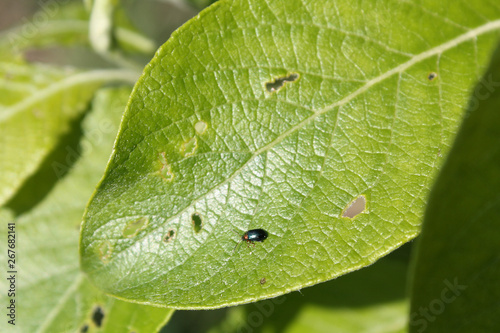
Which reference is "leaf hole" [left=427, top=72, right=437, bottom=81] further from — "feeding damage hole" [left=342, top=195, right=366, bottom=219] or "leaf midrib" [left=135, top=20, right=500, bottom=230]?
"feeding damage hole" [left=342, top=195, right=366, bottom=219]

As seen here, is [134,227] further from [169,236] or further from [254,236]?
[254,236]

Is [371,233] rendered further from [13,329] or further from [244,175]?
[13,329]

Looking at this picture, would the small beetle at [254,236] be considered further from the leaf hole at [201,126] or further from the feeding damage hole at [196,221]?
the leaf hole at [201,126]

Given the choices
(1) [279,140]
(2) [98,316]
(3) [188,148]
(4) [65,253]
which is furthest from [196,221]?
(4) [65,253]

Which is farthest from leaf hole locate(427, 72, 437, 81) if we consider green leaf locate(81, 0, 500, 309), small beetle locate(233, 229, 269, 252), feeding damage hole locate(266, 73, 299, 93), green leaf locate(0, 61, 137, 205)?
green leaf locate(0, 61, 137, 205)

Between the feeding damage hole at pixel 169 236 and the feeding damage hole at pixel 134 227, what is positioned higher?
the feeding damage hole at pixel 134 227

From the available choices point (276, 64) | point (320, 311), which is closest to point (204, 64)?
point (276, 64)

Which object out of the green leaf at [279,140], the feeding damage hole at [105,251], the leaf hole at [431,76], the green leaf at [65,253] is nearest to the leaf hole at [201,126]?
the green leaf at [279,140]
